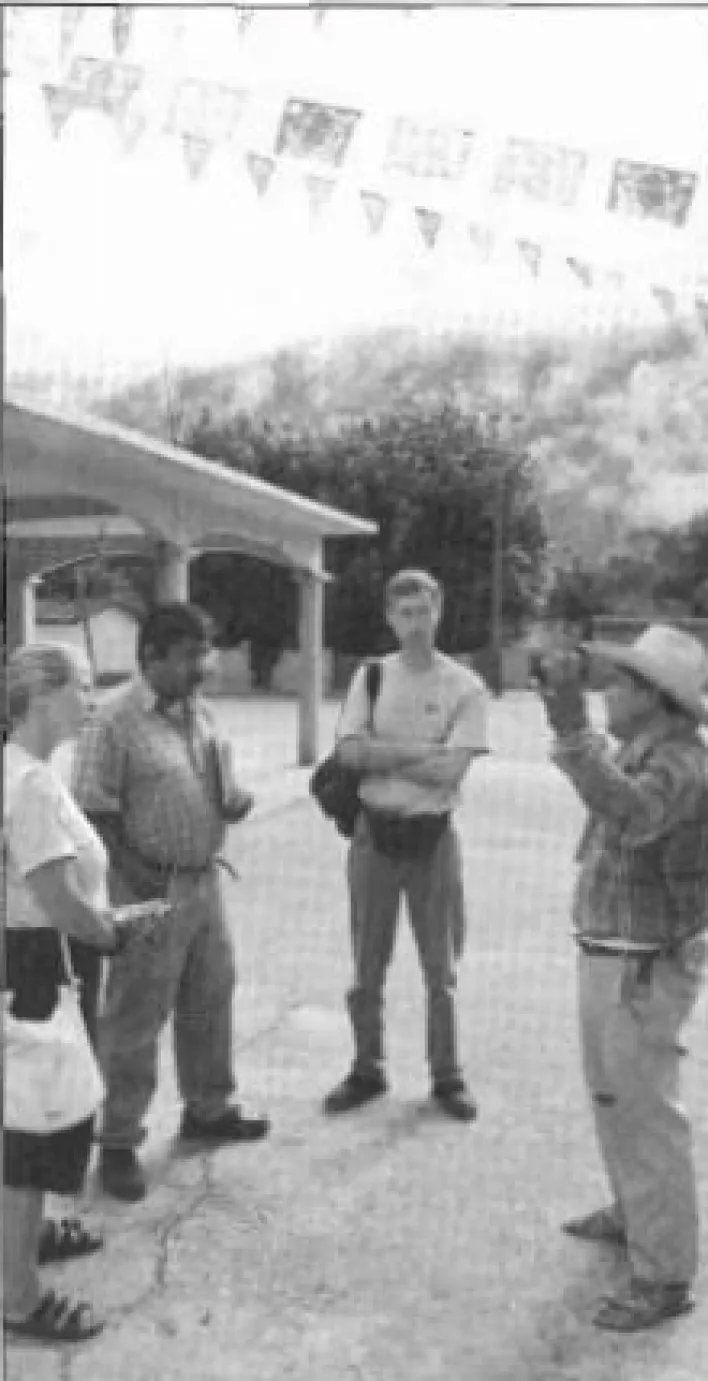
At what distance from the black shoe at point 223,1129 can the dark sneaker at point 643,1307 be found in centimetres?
106

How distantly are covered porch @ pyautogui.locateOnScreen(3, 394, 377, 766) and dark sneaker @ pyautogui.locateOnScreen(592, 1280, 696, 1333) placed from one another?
376cm

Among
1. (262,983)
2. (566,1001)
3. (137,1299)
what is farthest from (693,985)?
(262,983)

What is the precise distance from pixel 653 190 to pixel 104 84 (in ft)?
3.53

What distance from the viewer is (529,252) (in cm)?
309

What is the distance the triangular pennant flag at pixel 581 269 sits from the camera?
306 cm

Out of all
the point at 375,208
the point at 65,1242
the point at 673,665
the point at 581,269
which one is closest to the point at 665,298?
the point at 581,269

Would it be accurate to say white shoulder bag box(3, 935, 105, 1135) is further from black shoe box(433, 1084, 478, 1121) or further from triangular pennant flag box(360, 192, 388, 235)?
triangular pennant flag box(360, 192, 388, 235)

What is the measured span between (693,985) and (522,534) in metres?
5.34

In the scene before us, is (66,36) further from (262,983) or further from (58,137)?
(262,983)

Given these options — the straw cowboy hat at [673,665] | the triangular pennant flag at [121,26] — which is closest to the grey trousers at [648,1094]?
the straw cowboy hat at [673,665]

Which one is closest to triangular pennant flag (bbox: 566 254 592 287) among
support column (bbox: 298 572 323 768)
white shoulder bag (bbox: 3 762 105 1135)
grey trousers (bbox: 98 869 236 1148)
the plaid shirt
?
the plaid shirt

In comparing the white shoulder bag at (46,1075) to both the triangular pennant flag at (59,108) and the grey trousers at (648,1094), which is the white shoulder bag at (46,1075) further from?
the triangular pennant flag at (59,108)

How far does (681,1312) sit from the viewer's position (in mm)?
2494

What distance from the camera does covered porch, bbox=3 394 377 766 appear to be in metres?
6.48
